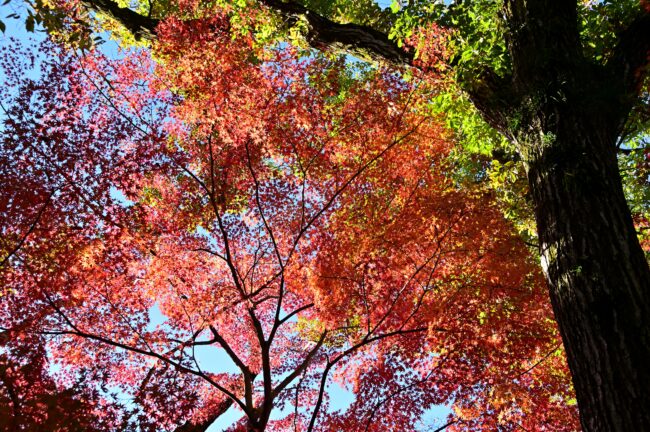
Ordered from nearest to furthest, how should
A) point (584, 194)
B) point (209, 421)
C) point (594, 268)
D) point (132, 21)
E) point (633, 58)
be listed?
1. point (594, 268)
2. point (584, 194)
3. point (633, 58)
4. point (132, 21)
5. point (209, 421)

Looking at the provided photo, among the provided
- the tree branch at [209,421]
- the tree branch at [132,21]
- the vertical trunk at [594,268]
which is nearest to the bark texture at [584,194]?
Result: the vertical trunk at [594,268]

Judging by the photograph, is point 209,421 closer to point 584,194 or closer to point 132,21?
point 132,21

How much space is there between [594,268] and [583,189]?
0.77 metres

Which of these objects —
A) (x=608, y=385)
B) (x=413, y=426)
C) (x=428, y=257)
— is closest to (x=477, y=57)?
(x=428, y=257)

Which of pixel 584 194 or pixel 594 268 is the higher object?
pixel 584 194

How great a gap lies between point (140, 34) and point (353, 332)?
8652mm

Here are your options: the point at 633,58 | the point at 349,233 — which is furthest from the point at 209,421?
the point at 633,58

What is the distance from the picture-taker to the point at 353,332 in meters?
10.9

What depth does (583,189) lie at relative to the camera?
3814mm

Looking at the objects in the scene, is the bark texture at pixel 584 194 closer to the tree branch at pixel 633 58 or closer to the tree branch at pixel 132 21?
the tree branch at pixel 633 58

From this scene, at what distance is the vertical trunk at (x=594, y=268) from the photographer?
9.90 ft

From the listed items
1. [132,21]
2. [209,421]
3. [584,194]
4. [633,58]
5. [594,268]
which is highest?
[132,21]

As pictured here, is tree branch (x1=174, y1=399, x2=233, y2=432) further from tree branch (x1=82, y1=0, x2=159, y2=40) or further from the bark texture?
the bark texture

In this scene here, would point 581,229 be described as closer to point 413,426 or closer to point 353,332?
point 413,426
